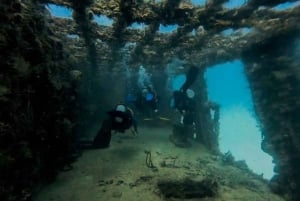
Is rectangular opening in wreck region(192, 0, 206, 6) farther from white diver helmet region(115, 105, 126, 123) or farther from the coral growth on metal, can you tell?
white diver helmet region(115, 105, 126, 123)

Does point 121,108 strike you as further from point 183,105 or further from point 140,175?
point 183,105

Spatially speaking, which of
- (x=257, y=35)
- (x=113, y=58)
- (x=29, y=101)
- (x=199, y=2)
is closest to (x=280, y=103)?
(x=257, y=35)

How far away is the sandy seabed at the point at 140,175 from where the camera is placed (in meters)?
7.29

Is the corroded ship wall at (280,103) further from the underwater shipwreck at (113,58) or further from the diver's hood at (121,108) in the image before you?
the diver's hood at (121,108)

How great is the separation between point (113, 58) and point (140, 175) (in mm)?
6425

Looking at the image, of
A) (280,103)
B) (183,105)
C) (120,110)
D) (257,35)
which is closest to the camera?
(280,103)

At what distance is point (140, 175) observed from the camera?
8.41 metres

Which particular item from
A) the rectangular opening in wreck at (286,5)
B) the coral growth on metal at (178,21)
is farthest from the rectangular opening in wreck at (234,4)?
the rectangular opening in wreck at (286,5)

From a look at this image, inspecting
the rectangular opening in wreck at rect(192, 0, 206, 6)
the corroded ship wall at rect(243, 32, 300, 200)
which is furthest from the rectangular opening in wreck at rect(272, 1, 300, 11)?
the rectangular opening in wreck at rect(192, 0, 206, 6)

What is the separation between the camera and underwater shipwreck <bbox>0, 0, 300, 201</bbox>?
541cm

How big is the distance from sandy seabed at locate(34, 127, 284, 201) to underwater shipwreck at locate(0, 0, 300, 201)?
0.86 feet

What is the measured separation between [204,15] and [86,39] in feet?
14.4

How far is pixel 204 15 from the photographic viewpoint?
8.55 meters

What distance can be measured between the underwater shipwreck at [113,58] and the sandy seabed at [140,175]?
0.26m
